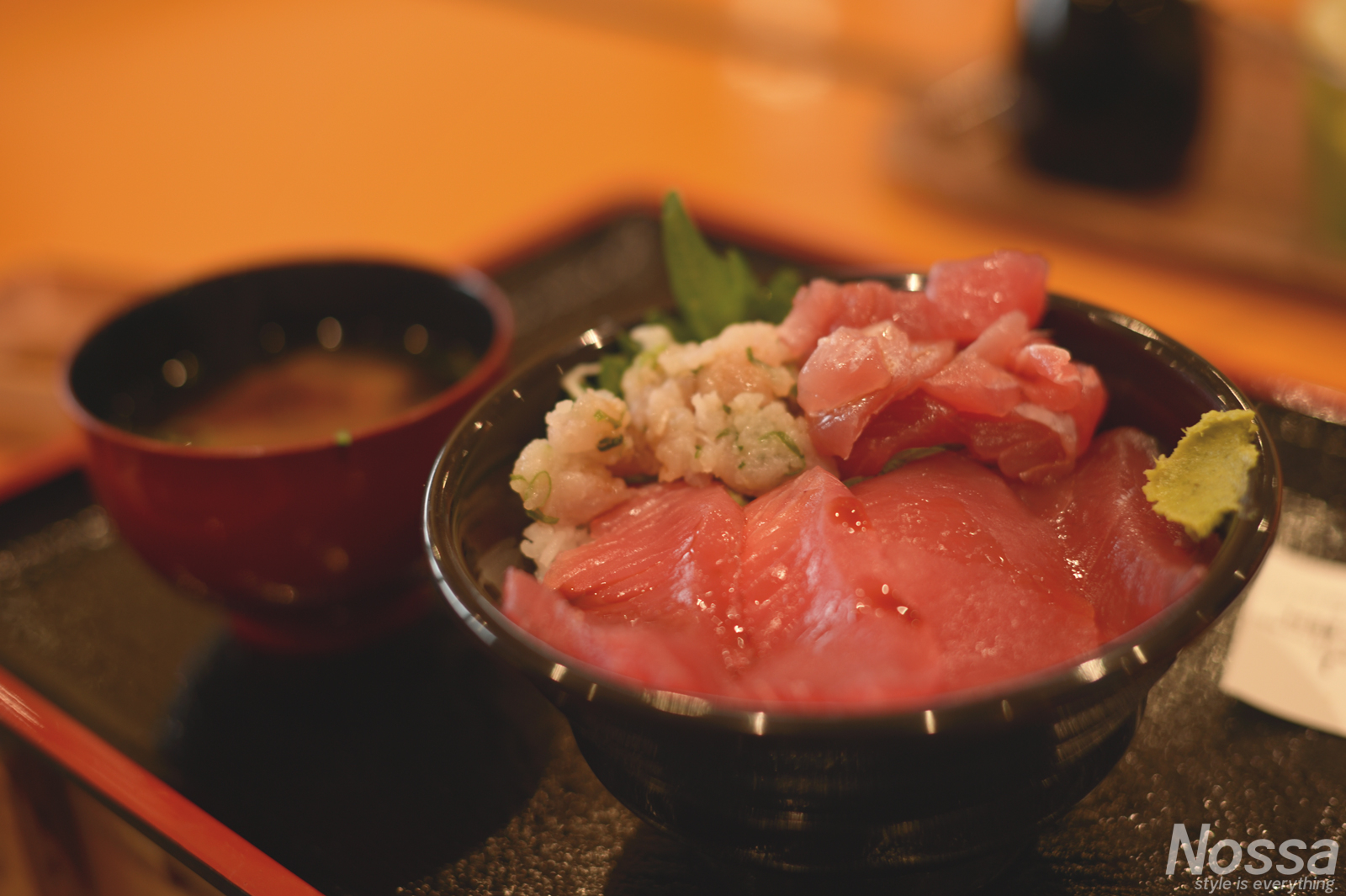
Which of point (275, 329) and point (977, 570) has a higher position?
point (977, 570)

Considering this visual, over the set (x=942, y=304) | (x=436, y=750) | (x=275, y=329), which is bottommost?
(x=436, y=750)

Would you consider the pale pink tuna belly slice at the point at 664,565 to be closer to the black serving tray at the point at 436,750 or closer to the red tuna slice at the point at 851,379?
the red tuna slice at the point at 851,379

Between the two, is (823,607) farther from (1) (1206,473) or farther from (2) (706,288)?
(2) (706,288)

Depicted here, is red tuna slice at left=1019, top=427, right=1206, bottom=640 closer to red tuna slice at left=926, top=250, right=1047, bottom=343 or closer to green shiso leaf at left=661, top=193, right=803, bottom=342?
red tuna slice at left=926, top=250, right=1047, bottom=343

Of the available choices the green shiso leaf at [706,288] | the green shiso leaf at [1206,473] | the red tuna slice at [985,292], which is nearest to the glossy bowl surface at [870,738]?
the green shiso leaf at [1206,473]

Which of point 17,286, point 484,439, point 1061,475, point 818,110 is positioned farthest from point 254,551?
point 818,110

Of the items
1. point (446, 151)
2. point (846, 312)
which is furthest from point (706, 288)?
point (446, 151)
